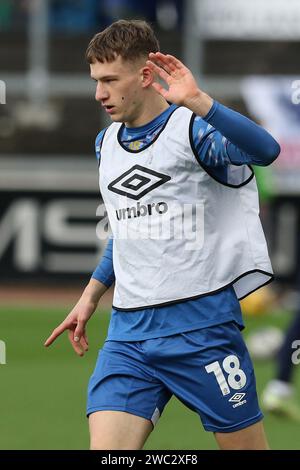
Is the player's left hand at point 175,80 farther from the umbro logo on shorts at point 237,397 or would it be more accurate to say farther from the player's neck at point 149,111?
the umbro logo on shorts at point 237,397

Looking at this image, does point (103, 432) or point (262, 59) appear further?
point (262, 59)

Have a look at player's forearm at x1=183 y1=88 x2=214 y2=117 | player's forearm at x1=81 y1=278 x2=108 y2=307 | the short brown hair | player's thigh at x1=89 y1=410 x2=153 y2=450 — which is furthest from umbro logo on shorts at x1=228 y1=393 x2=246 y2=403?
the short brown hair

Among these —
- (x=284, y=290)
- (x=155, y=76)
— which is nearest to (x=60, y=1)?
(x=284, y=290)

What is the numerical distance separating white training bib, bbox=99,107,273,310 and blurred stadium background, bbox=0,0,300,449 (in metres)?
5.80

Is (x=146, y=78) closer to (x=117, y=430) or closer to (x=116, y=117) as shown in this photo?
(x=116, y=117)

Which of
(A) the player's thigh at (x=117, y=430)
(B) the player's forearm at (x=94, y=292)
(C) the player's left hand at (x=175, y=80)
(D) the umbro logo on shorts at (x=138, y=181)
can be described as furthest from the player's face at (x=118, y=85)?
(A) the player's thigh at (x=117, y=430)

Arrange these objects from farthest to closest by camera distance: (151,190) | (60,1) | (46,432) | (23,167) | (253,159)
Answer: (60,1) → (23,167) → (46,432) → (151,190) → (253,159)

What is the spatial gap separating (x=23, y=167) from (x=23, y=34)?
226 cm

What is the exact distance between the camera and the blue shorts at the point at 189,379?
5062mm

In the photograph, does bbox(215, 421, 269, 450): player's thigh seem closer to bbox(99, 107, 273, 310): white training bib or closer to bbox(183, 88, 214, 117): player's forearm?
bbox(99, 107, 273, 310): white training bib

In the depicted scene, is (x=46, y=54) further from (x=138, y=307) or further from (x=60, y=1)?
(x=138, y=307)

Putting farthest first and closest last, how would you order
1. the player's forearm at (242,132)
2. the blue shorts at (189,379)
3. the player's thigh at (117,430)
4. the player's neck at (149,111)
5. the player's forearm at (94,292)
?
the player's forearm at (94,292) → the player's neck at (149,111) → the blue shorts at (189,379) → the player's thigh at (117,430) → the player's forearm at (242,132)

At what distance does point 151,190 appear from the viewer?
5.11m

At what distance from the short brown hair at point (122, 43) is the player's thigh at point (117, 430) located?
4.93 ft
